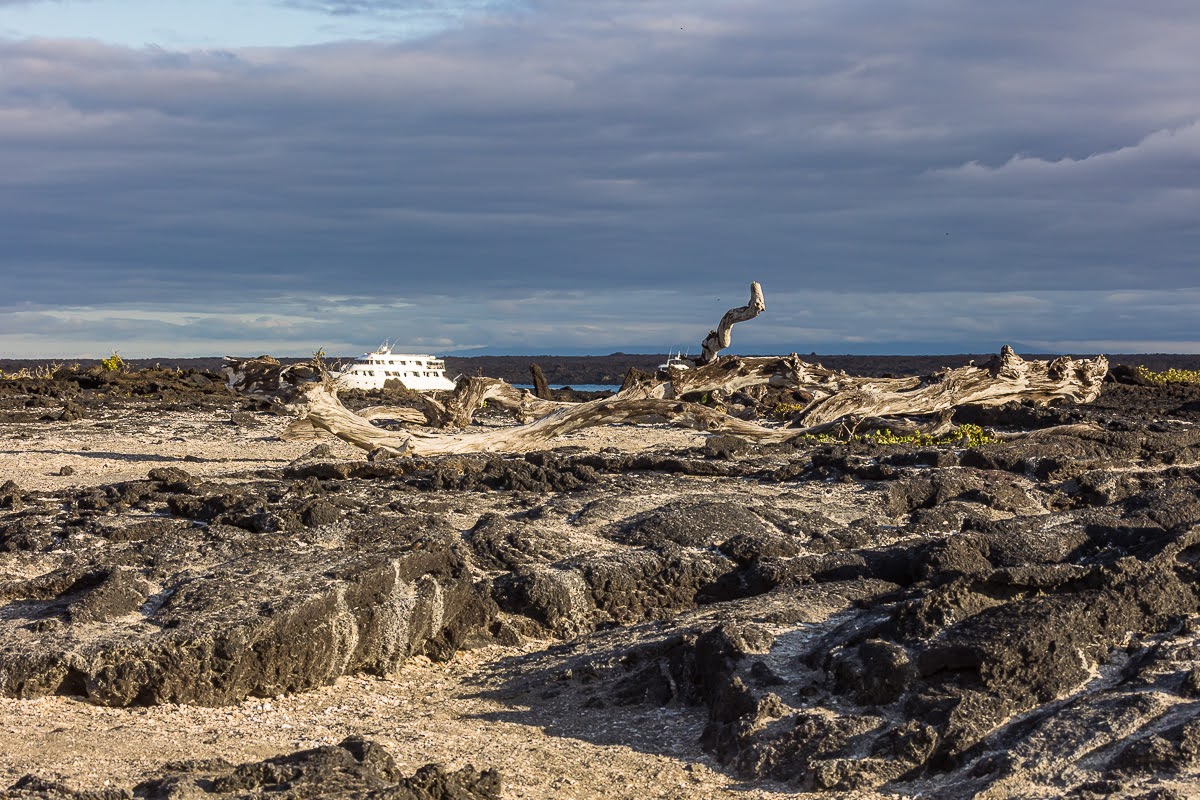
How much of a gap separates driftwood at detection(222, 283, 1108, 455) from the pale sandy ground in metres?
7.19

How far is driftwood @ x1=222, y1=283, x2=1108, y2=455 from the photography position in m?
15.3

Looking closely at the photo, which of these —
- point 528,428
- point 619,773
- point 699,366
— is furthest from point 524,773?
point 699,366

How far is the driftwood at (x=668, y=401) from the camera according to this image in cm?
1530

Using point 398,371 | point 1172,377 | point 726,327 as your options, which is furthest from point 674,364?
point 398,371

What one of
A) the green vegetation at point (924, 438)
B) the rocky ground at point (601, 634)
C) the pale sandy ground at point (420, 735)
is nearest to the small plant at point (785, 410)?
the green vegetation at point (924, 438)

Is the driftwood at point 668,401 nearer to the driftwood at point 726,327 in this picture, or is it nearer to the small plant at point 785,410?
the driftwood at point 726,327

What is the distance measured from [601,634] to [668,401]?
8007 millimetres

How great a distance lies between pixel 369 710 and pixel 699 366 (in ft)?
34.4

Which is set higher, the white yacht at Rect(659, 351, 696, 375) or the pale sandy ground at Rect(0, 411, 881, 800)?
the white yacht at Rect(659, 351, 696, 375)

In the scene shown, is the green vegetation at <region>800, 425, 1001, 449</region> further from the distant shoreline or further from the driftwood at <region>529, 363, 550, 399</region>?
the distant shoreline

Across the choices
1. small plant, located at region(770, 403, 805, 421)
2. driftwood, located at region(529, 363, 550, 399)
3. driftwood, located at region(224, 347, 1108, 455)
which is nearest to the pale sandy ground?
driftwood, located at region(224, 347, 1108, 455)

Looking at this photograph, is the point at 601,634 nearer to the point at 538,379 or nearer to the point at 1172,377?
the point at 538,379

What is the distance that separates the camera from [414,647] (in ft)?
27.3

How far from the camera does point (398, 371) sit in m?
46.7
